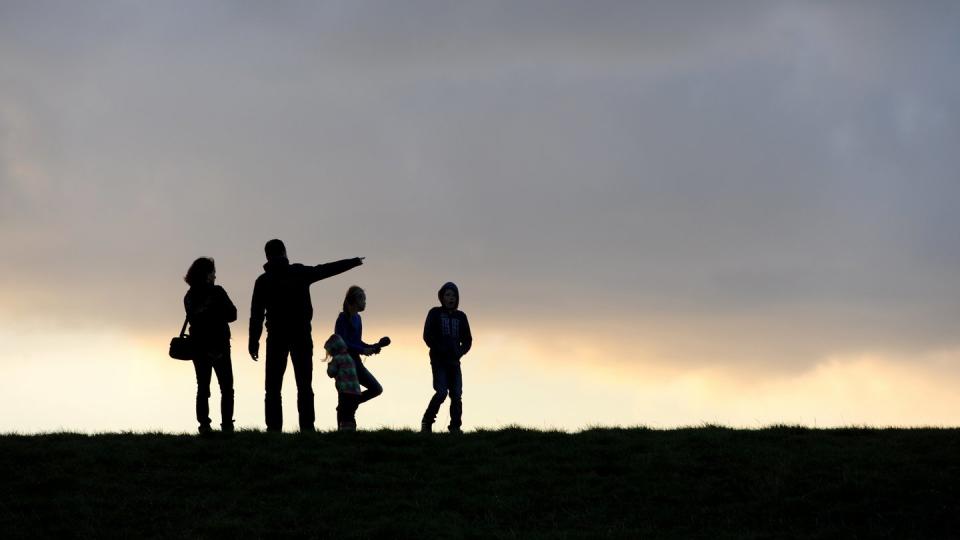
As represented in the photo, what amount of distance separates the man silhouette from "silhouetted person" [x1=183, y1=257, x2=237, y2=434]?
1.51 feet

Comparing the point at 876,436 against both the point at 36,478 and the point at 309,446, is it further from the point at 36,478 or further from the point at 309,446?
the point at 36,478

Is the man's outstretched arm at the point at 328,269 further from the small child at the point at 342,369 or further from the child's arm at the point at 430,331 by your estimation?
the child's arm at the point at 430,331

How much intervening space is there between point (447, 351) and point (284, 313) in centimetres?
317

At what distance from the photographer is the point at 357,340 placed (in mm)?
24578

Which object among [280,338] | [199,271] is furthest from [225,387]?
[199,271]

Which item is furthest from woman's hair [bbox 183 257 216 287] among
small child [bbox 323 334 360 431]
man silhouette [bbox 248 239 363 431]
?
small child [bbox 323 334 360 431]

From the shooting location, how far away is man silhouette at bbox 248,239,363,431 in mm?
23578

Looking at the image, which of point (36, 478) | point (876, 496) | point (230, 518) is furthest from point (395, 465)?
point (876, 496)

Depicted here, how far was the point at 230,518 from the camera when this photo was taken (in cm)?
1958

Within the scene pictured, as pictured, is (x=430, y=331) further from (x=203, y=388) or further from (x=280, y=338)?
(x=203, y=388)

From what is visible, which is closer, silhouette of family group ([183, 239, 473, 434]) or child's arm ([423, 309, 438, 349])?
silhouette of family group ([183, 239, 473, 434])

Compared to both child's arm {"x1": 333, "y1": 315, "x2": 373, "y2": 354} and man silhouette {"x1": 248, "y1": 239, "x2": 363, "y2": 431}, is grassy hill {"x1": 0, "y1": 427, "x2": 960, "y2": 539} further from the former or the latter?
child's arm {"x1": 333, "y1": 315, "x2": 373, "y2": 354}

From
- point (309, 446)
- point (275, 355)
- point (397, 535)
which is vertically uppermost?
point (275, 355)

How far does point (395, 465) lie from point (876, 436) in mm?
7949
